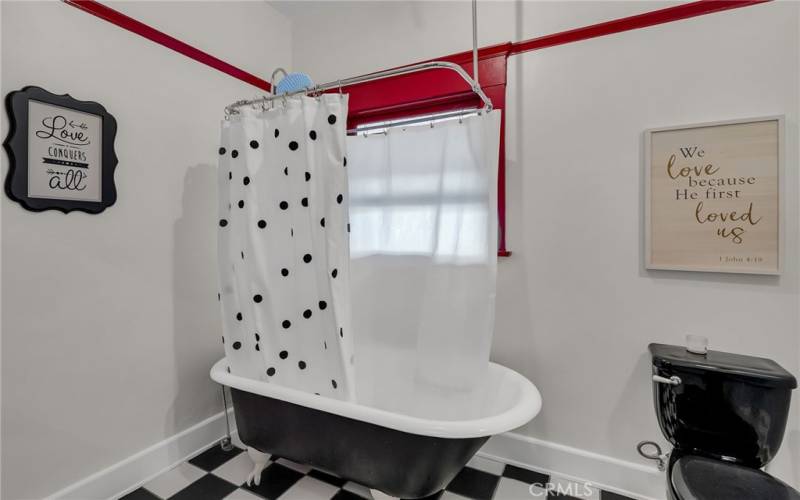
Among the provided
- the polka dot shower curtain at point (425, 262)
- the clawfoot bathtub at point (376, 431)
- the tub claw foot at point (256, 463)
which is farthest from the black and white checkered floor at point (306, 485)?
the polka dot shower curtain at point (425, 262)

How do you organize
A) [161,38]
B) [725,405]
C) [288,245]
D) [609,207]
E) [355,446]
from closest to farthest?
1. [725,405]
2. [355,446]
3. [288,245]
4. [609,207]
5. [161,38]

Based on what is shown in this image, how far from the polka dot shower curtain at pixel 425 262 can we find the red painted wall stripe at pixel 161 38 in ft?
3.09

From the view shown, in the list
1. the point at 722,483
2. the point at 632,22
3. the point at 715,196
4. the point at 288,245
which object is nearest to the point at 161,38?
the point at 288,245

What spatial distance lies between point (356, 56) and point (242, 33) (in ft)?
2.29

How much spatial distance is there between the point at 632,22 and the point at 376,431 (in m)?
2.06

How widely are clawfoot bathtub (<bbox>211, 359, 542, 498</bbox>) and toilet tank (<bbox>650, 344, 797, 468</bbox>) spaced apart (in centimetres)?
52

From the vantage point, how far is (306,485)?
1784 mm

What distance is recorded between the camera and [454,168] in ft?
5.66

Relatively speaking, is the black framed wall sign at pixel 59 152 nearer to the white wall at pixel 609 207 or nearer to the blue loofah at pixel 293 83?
the blue loofah at pixel 293 83

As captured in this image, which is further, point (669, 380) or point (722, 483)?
point (669, 380)

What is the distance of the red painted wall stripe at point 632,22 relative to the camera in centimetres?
154

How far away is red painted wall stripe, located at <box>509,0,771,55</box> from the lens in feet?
5.07

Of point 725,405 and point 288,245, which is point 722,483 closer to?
point 725,405

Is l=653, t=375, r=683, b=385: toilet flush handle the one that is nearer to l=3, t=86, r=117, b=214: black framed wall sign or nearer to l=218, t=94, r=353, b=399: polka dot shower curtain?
l=218, t=94, r=353, b=399: polka dot shower curtain
